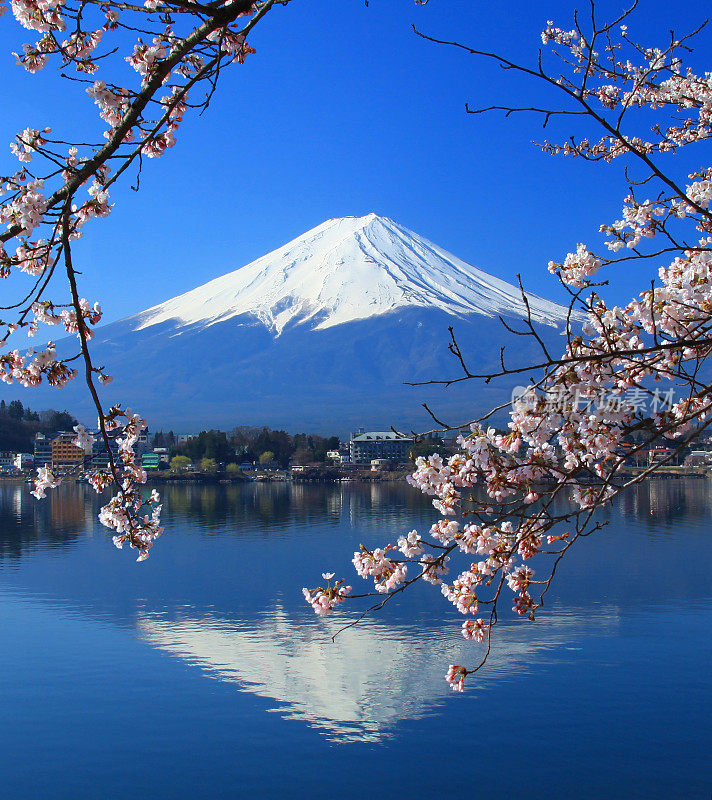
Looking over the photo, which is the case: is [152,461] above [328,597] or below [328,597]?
below

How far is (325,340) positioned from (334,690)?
106547 millimetres

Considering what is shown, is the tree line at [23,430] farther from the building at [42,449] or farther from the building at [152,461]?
the building at [152,461]

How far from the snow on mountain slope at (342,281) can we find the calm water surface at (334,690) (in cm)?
9626

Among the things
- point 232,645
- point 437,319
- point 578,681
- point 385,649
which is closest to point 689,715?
point 578,681

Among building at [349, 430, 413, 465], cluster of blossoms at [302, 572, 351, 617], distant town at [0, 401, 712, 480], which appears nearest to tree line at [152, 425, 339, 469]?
distant town at [0, 401, 712, 480]

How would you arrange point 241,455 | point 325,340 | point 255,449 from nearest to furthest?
point 241,455 < point 255,449 < point 325,340

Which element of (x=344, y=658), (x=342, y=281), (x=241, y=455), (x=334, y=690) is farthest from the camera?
(x=342, y=281)

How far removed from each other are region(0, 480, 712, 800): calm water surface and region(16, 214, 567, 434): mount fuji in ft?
244

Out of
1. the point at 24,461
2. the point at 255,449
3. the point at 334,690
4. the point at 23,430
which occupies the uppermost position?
the point at 23,430

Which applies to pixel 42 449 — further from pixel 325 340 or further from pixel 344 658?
pixel 325 340

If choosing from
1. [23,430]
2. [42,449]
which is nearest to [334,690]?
[42,449]

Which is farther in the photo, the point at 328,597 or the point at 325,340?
the point at 325,340

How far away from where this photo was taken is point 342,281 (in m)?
118

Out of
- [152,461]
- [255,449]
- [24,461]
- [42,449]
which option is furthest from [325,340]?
[24,461]
